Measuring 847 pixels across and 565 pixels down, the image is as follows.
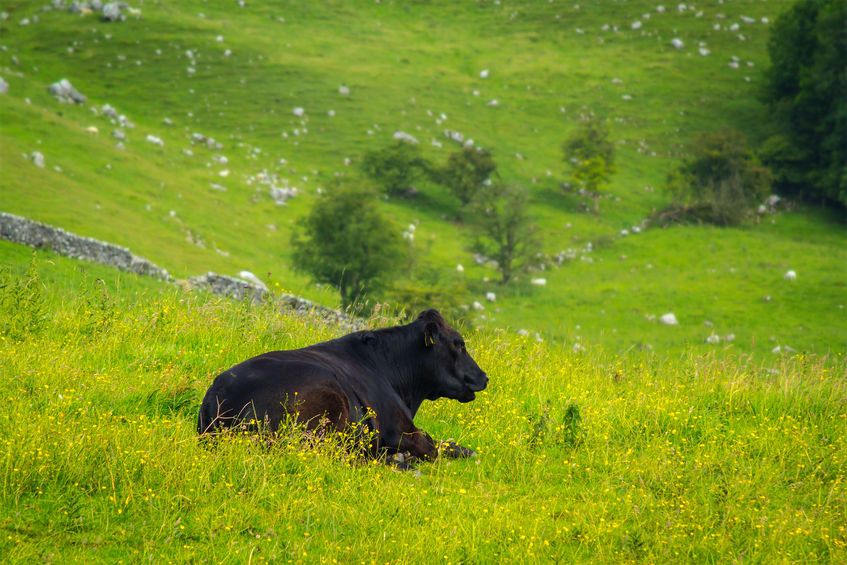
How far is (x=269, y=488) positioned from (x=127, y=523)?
3.85 ft

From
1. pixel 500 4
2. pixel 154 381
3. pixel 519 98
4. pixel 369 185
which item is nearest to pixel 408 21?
pixel 500 4

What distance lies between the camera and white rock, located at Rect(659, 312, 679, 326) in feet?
147

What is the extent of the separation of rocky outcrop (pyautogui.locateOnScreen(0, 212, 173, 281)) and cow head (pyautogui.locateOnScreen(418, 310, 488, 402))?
20058mm

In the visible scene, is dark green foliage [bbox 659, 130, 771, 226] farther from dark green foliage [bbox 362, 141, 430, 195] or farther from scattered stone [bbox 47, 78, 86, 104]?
scattered stone [bbox 47, 78, 86, 104]

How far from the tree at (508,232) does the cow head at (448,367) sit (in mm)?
40670

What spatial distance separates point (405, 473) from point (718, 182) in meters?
60.4

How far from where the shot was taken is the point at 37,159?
42031 millimetres

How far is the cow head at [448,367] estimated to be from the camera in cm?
1109

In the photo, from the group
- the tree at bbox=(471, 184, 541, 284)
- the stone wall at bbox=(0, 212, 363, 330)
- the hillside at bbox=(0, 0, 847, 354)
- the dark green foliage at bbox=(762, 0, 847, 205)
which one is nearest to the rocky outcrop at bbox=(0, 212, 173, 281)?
the stone wall at bbox=(0, 212, 363, 330)

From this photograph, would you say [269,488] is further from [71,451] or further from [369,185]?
[369,185]

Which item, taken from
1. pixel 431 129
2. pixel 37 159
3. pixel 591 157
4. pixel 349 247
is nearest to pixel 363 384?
pixel 349 247

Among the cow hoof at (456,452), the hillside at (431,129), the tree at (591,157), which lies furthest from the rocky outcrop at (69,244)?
the tree at (591,157)

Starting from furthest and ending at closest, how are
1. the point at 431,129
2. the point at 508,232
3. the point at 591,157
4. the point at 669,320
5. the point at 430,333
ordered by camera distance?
1. the point at 431,129
2. the point at 591,157
3. the point at 508,232
4. the point at 669,320
5. the point at 430,333

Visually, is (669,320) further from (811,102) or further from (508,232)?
(811,102)
